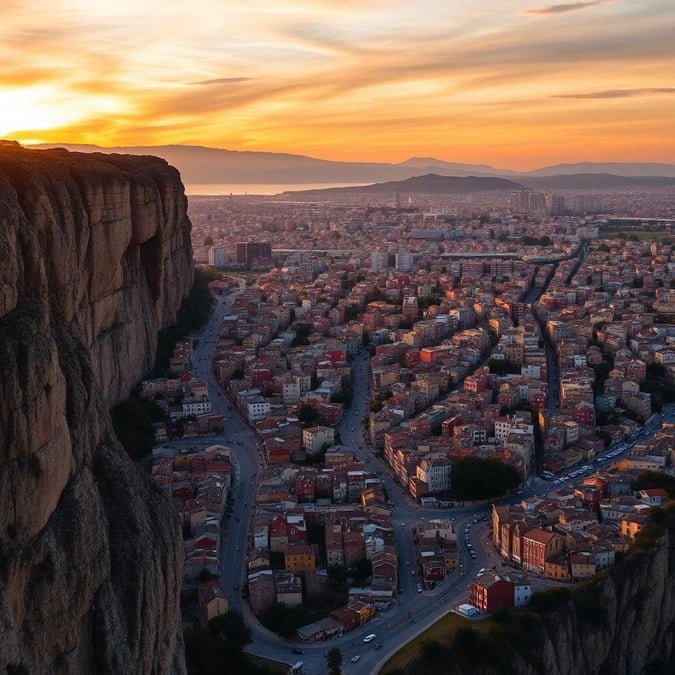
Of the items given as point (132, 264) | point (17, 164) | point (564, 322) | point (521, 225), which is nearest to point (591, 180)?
point (521, 225)

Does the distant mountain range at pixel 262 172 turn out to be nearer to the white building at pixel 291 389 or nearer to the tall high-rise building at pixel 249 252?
the tall high-rise building at pixel 249 252

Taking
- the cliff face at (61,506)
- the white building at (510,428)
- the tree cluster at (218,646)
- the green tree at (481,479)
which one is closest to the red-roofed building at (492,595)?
the tree cluster at (218,646)

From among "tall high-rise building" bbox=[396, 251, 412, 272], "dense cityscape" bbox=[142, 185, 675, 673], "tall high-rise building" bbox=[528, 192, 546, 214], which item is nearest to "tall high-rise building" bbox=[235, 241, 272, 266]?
"tall high-rise building" bbox=[396, 251, 412, 272]

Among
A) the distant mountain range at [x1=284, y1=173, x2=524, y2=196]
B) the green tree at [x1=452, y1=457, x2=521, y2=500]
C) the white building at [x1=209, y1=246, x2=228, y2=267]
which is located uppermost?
the distant mountain range at [x1=284, y1=173, x2=524, y2=196]

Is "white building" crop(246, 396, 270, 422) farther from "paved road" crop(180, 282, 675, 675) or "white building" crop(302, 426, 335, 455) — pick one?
"white building" crop(302, 426, 335, 455)

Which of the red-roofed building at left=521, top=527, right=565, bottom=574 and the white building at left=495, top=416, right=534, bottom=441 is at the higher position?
the white building at left=495, top=416, right=534, bottom=441

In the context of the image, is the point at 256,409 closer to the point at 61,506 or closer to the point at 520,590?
the point at 520,590

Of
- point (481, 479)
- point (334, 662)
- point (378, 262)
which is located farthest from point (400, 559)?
point (378, 262)
